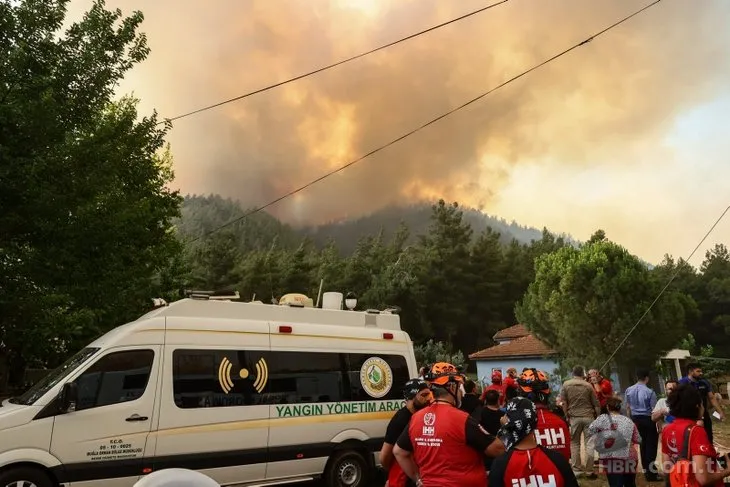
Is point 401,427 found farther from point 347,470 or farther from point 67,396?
point 67,396

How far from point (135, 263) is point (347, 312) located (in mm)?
4606

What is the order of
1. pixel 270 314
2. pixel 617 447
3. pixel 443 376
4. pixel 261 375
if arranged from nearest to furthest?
pixel 443 376
pixel 617 447
pixel 261 375
pixel 270 314

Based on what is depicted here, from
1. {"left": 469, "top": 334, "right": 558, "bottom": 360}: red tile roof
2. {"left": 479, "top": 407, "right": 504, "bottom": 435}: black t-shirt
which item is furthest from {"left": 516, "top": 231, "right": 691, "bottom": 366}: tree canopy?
{"left": 479, "top": 407, "right": 504, "bottom": 435}: black t-shirt

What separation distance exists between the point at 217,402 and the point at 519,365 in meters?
28.8

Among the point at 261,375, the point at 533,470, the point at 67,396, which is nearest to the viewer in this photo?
the point at 533,470

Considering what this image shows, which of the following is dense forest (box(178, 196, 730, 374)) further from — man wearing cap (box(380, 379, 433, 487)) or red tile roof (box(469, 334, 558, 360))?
man wearing cap (box(380, 379, 433, 487))

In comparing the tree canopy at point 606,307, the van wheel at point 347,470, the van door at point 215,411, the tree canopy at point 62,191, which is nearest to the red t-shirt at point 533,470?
the van door at point 215,411

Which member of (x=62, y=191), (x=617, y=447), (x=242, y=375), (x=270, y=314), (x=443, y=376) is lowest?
(x=617, y=447)

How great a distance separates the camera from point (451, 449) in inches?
149

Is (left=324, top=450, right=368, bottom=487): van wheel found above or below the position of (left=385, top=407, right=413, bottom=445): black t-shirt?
below

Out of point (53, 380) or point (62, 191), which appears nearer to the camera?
point (53, 380)

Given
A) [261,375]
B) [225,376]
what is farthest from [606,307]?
[225,376]

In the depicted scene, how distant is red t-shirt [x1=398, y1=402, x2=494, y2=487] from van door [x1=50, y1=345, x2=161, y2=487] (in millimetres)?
3950

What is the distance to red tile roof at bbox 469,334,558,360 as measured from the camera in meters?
31.2
